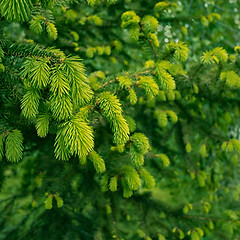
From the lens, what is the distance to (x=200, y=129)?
207 centimetres

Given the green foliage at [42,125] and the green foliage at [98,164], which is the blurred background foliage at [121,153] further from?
the green foliage at [42,125]

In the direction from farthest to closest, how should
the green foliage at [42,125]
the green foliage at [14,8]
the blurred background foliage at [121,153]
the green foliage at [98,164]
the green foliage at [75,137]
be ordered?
the blurred background foliage at [121,153], the green foliage at [98,164], the green foliage at [42,125], the green foliage at [75,137], the green foliage at [14,8]

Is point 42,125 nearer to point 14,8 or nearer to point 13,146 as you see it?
point 13,146

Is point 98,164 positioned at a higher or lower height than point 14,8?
lower

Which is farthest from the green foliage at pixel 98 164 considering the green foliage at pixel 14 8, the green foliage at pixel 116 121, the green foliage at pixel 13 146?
the green foliage at pixel 14 8

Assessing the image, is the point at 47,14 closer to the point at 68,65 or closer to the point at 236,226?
the point at 68,65

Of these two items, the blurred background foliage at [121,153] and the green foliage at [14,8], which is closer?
the green foliage at [14,8]

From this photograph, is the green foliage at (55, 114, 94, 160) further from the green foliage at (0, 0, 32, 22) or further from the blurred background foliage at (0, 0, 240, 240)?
the blurred background foliage at (0, 0, 240, 240)

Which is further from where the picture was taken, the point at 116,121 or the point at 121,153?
the point at 121,153

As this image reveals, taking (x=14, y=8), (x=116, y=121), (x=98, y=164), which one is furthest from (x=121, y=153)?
(x=14, y=8)

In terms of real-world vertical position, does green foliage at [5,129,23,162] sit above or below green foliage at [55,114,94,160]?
below

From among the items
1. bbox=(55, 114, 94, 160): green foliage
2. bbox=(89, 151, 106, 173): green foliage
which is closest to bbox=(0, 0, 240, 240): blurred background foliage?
bbox=(89, 151, 106, 173): green foliage

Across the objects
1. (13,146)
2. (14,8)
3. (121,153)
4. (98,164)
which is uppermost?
(14,8)

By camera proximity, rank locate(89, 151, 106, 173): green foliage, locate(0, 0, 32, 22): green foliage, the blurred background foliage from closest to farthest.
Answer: locate(0, 0, 32, 22): green foliage < locate(89, 151, 106, 173): green foliage < the blurred background foliage
